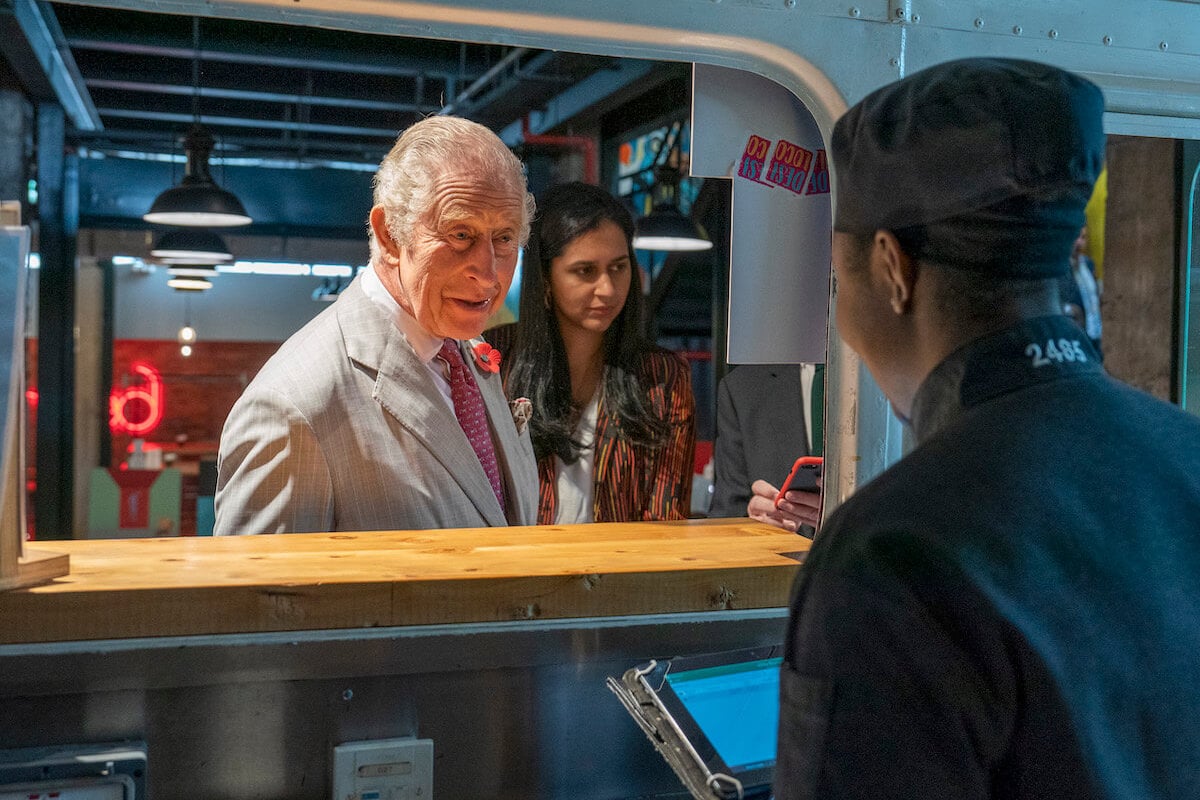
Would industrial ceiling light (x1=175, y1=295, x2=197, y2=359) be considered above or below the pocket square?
above

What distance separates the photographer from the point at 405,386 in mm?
2146

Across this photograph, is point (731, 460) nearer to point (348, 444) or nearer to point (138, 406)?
point (348, 444)

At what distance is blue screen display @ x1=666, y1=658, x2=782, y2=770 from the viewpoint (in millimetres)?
1334

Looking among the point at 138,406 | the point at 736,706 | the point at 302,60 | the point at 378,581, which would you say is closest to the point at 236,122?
the point at 302,60

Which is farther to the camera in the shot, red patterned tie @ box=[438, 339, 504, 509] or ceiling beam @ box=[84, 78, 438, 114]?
ceiling beam @ box=[84, 78, 438, 114]

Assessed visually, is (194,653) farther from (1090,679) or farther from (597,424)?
(597,424)

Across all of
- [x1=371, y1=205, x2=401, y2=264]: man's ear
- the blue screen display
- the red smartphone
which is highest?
[x1=371, y1=205, x2=401, y2=264]: man's ear

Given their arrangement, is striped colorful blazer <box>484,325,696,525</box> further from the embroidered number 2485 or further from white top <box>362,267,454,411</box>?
the embroidered number 2485

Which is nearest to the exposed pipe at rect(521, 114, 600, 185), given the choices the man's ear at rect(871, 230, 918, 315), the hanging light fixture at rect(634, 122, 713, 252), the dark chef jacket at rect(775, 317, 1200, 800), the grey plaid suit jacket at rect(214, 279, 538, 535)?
the hanging light fixture at rect(634, 122, 713, 252)

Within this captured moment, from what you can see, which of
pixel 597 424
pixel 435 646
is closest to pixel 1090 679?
pixel 435 646

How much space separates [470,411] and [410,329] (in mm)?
225

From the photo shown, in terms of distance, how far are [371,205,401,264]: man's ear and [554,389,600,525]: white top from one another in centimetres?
87

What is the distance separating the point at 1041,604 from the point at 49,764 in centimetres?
120

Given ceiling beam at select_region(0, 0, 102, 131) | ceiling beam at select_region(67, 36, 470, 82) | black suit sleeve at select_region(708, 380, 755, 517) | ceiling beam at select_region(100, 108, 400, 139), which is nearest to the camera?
black suit sleeve at select_region(708, 380, 755, 517)
